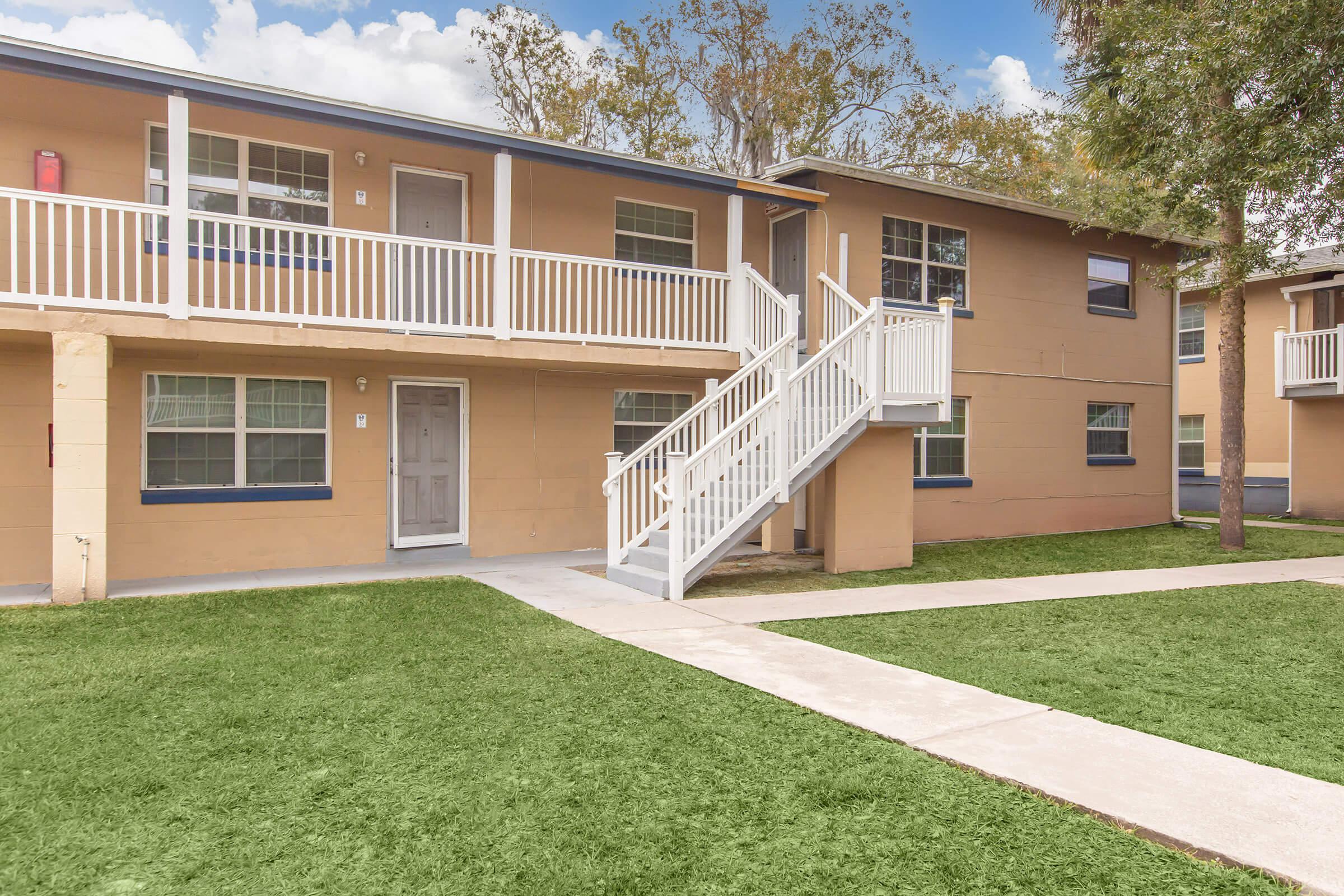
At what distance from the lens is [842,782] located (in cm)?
392

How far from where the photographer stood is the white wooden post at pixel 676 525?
28.6ft

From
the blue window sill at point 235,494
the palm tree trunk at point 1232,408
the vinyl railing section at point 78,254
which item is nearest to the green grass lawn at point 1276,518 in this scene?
the palm tree trunk at point 1232,408

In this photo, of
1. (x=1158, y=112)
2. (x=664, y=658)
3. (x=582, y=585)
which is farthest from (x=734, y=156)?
(x=664, y=658)

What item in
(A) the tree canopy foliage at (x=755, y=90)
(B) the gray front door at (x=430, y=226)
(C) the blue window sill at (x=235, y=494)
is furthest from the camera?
(A) the tree canopy foliage at (x=755, y=90)

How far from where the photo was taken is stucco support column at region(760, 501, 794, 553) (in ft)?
41.2

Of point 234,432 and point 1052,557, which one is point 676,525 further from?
point 1052,557

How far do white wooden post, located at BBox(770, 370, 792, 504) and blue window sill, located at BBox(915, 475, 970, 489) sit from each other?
4.99 meters

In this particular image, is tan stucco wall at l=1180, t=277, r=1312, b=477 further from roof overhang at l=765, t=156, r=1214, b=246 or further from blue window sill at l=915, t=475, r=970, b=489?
blue window sill at l=915, t=475, r=970, b=489

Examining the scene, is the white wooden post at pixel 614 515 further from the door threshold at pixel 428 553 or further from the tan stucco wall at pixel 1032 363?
the tan stucco wall at pixel 1032 363

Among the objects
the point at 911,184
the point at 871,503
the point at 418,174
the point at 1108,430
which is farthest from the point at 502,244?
the point at 1108,430

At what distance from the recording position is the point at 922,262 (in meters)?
13.8

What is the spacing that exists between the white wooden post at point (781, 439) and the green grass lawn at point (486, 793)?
3597mm

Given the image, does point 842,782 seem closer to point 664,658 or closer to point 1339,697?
point 664,658

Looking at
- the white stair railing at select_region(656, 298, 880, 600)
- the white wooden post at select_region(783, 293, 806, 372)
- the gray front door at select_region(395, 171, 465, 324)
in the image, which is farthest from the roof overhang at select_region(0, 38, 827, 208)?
the white stair railing at select_region(656, 298, 880, 600)
